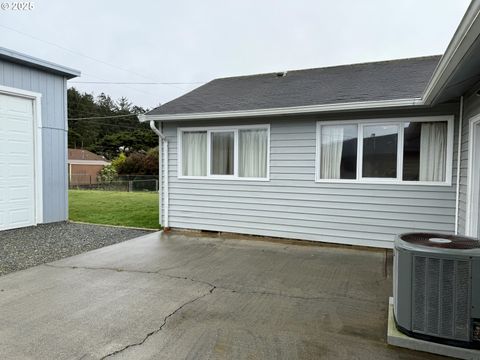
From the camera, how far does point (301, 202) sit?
6195 mm

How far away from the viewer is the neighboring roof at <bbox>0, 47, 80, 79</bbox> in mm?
6545

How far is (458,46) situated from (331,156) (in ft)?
11.6

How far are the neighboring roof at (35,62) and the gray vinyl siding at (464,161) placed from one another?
26.4 ft

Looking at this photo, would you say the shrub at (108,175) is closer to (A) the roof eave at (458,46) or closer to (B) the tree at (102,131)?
(B) the tree at (102,131)

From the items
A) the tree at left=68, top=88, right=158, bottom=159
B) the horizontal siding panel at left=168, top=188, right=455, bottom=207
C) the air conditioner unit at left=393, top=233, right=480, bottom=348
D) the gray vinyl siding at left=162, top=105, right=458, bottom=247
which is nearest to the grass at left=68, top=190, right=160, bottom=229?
the gray vinyl siding at left=162, top=105, right=458, bottom=247

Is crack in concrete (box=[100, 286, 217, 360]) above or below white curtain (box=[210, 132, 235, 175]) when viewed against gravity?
below

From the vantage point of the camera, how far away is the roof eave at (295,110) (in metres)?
5.04

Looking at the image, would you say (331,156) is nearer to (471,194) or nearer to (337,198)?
(337,198)

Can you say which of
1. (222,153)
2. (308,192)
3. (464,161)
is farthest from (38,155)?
(464,161)

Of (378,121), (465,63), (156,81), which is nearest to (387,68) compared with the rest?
(378,121)

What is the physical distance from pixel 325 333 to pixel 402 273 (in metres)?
0.84

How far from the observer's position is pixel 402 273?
2529 millimetres

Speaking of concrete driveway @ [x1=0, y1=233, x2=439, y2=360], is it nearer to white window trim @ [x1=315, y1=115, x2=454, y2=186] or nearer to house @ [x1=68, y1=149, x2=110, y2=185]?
white window trim @ [x1=315, y1=115, x2=454, y2=186]

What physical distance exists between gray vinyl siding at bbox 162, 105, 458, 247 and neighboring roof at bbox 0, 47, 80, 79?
301 centimetres
